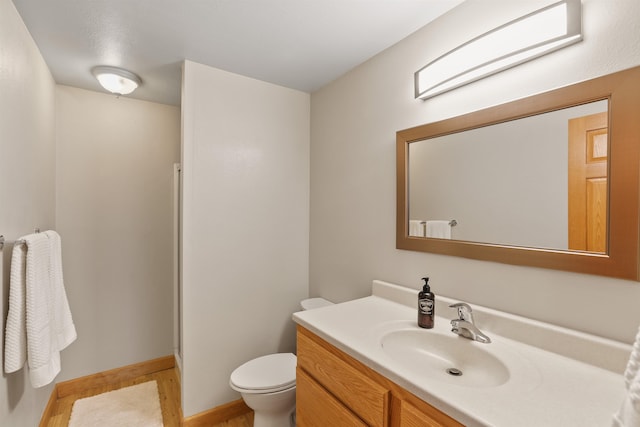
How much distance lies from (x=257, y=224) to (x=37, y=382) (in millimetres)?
1324

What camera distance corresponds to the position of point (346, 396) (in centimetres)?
109

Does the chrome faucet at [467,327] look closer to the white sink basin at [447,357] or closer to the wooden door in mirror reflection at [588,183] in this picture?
the white sink basin at [447,357]

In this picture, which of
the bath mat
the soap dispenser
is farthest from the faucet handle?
the bath mat

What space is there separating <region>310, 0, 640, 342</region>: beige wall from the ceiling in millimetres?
155

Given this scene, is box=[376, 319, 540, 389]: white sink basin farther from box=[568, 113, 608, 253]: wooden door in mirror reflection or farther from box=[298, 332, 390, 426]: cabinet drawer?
box=[568, 113, 608, 253]: wooden door in mirror reflection

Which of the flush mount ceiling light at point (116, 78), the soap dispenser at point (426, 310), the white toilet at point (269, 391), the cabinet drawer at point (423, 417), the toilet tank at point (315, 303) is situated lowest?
the white toilet at point (269, 391)

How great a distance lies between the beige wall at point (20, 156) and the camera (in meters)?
1.24

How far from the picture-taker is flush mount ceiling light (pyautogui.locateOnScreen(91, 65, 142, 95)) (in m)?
1.89

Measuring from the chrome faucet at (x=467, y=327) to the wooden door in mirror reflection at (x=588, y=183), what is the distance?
42cm

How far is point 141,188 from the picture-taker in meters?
2.46

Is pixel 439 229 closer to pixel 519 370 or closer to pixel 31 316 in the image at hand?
pixel 519 370

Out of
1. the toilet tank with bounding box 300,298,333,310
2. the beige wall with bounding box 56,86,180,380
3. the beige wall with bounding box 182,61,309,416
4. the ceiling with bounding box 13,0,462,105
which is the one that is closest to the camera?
the ceiling with bounding box 13,0,462,105

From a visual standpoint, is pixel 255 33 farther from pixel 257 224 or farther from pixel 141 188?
pixel 141 188

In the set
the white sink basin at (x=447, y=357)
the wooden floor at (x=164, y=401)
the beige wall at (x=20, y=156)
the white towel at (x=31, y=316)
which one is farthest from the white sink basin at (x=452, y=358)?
the beige wall at (x=20, y=156)
